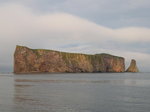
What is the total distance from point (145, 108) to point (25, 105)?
1437 cm

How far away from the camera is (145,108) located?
104 feet

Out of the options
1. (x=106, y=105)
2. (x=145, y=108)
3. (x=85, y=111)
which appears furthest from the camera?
(x=106, y=105)

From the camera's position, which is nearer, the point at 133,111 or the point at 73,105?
the point at 133,111

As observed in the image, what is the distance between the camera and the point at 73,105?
3344cm

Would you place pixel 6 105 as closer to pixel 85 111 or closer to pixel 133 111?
pixel 85 111

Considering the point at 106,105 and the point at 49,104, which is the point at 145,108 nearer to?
the point at 106,105

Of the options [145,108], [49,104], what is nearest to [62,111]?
[49,104]

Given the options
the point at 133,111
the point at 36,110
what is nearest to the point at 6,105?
the point at 36,110

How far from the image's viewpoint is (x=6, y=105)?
1307 inches

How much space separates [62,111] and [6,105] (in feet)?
26.2

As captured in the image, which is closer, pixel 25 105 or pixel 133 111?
pixel 133 111

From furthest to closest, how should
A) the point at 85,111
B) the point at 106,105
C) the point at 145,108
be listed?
1. the point at 106,105
2. the point at 145,108
3. the point at 85,111

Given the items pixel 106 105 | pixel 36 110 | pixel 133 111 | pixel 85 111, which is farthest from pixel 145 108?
pixel 36 110

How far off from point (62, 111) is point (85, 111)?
2.50 metres
